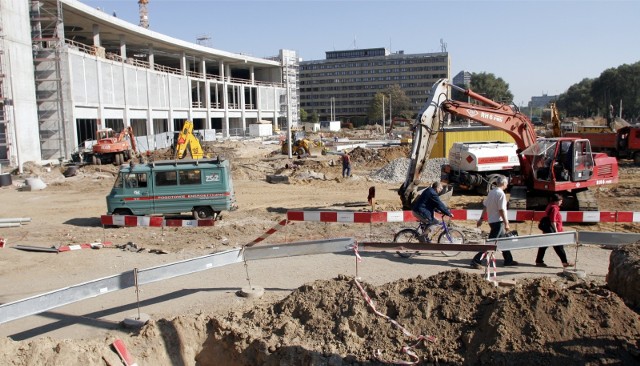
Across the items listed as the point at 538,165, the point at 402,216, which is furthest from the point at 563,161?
the point at 402,216

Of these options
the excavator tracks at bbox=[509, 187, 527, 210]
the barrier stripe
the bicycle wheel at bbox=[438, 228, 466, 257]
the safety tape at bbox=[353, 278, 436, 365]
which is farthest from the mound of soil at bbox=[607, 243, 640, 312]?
the excavator tracks at bbox=[509, 187, 527, 210]

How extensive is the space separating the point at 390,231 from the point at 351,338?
696cm

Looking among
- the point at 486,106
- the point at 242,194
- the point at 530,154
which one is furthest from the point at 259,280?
the point at 242,194

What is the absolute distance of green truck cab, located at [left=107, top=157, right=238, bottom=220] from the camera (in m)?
16.8

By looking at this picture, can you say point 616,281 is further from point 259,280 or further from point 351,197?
point 351,197

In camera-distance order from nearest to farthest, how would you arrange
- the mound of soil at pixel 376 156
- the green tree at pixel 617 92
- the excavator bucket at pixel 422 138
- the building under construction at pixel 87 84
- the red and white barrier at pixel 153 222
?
1. the red and white barrier at pixel 153 222
2. the excavator bucket at pixel 422 138
3. the building under construction at pixel 87 84
4. the mound of soil at pixel 376 156
5. the green tree at pixel 617 92

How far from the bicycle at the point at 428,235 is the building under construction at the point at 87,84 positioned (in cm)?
2667

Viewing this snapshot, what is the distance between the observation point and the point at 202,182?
16922 millimetres

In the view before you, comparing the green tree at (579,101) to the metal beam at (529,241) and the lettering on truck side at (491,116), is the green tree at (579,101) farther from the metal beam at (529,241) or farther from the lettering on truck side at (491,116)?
the metal beam at (529,241)

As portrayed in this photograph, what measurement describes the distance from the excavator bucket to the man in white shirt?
5.54 meters

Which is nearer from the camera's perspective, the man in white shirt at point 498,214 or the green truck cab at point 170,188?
the man in white shirt at point 498,214

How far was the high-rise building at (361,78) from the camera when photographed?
149875mm

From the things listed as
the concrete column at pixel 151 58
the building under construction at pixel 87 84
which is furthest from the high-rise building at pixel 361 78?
the concrete column at pixel 151 58

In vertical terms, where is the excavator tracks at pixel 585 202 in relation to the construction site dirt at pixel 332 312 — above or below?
above
